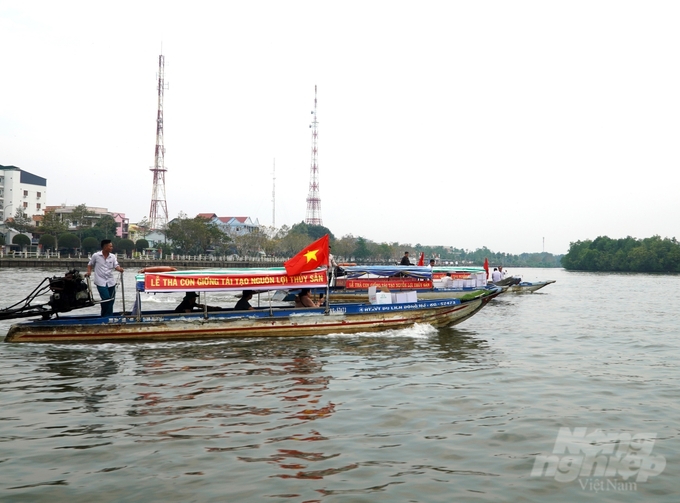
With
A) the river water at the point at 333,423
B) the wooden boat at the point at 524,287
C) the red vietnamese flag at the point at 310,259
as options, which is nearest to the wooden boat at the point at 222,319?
the red vietnamese flag at the point at 310,259

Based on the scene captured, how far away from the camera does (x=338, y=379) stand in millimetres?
10547

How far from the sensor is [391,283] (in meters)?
24.9

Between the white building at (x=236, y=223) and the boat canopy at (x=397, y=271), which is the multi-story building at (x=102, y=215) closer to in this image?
the white building at (x=236, y=223)

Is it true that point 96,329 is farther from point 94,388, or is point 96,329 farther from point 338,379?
point 338,379

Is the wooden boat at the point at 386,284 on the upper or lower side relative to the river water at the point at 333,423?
upper

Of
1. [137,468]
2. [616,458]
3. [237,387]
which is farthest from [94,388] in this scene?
[616,458]

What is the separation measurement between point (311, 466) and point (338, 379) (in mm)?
4127

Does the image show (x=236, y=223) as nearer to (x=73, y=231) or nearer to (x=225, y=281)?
(x=73, y=231)

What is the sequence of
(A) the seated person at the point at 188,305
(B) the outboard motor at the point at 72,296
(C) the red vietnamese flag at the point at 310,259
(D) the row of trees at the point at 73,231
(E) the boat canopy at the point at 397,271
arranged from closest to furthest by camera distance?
(B) the outboard motor at the point at 72,296, (C) the red vietnamese flag at the point at 310,259, (A) the seated person at the point at 188,305, (E) the boat canopy at the point at 397,271, (D) the row of trees at the point at 73,231

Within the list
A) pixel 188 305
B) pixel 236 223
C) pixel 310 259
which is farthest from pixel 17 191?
pixel 310 259

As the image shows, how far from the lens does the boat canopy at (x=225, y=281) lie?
45.9ft

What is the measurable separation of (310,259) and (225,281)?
222 centimetres

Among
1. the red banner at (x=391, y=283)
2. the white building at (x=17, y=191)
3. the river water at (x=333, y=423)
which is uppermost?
the white building at (x=17, y=191)

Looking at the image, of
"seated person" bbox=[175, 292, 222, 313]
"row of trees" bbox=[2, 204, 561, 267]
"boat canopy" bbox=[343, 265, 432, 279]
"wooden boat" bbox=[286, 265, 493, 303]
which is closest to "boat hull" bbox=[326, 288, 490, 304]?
"wooden boat" bbox=[286, 265, 493, 303]
